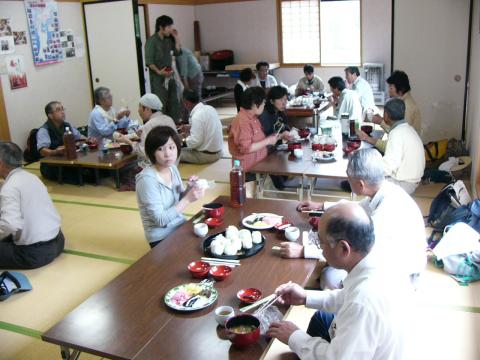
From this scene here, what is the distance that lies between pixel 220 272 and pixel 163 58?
18.3ft

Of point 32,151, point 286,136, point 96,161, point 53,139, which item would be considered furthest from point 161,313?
point 32,151

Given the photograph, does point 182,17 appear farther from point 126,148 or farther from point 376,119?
point 376,119

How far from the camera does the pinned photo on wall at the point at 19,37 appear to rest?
23.7ft

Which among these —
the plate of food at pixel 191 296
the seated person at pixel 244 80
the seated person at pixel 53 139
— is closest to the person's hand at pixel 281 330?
the plate of food at pixel 191 296

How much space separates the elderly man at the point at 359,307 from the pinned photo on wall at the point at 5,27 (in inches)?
266

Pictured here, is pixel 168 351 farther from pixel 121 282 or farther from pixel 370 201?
pixel 370 201

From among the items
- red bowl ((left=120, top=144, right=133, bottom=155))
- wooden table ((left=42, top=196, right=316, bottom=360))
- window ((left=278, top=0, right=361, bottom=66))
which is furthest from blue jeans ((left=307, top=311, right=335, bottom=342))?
window ((left=278, top=0, right=361, bottom=66))

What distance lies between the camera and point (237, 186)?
10.2 feet

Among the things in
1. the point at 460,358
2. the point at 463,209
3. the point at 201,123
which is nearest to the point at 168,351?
the point at 460,358

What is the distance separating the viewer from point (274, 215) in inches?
114

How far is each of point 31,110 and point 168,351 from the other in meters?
6.74

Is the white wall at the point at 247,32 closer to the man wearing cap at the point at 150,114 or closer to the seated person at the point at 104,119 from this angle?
the seated person at the point at 104,119

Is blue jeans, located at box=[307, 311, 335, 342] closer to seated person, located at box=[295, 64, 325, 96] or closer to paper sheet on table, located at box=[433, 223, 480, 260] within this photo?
paper sheet on table, located at box=[433, 223, 480, 260]

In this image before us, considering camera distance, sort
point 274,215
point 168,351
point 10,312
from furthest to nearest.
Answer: point 10,312
point 274,215
point 168,351
